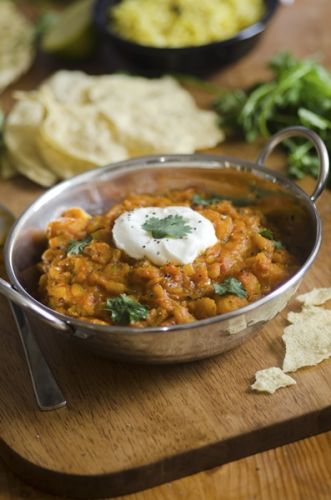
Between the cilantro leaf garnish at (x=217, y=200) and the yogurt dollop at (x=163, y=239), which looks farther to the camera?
the cilantro leaf garnish at (x=217, y=200)

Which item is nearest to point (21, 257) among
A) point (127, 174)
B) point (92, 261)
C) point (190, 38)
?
point (92, 261)

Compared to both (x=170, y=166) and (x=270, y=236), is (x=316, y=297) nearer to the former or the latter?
(x=270, y=236)

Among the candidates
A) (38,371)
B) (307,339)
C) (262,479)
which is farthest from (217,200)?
(262,479)

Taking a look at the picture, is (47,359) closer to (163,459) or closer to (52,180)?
(163,459)

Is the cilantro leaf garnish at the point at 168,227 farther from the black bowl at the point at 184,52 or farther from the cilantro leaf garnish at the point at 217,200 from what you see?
the black bowl at the point at 184,52

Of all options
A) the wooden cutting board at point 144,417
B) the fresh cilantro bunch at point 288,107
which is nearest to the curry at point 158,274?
the wooden cutting board at point 144,417

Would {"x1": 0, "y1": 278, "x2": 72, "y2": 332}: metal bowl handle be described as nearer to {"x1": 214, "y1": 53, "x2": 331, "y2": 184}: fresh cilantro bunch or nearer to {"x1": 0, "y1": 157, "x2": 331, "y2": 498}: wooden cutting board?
{"x1": 0, "y1": 157, "x2": 331, "y2": 498}: wooden cutting board

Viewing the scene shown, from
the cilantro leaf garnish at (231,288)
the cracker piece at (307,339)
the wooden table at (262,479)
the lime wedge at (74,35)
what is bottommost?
the wooden table at (262,479)
